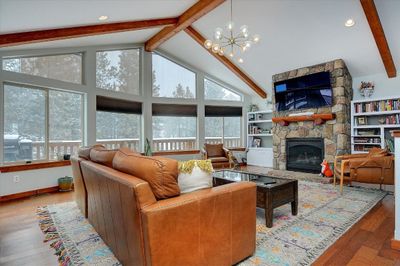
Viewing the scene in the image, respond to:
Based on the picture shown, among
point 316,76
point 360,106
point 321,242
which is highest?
point 316,76

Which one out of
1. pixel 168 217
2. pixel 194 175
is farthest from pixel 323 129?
pixel 168 217

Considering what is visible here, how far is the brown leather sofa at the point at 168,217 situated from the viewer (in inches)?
52.7

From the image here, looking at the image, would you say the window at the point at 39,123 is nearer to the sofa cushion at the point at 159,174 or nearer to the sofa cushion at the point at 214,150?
the sofa cushion at the point at 214,150

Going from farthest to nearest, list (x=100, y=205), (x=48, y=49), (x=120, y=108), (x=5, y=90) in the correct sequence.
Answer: (x=120, y=108) → (x=48, y=49) → (x=5, y=90) → (x=100, y=205)

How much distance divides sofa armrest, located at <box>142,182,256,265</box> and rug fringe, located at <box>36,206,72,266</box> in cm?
109

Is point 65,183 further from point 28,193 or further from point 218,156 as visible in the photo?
point 218,156

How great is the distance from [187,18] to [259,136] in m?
4.60

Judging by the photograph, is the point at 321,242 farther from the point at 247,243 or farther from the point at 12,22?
the point at 12,22

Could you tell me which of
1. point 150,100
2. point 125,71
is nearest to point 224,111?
point 150,100

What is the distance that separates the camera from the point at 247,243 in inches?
72.8

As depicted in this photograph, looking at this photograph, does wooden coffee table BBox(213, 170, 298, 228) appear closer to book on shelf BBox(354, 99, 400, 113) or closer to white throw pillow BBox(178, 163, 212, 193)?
white throw pillow BBox(178, 163, 212, 193)

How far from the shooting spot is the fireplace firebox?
5674 millimetres

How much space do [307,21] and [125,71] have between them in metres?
4.38

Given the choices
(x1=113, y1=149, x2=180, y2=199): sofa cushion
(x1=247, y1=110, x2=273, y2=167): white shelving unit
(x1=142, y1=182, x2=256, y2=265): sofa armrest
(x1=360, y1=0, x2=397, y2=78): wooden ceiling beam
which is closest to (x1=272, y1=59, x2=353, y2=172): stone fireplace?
(x1=247, y1=110, x2=273, y2=167): white shelving unit
